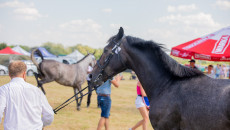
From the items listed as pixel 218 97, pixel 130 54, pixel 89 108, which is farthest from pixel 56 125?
pixel 218 97

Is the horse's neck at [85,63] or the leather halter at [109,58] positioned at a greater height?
the leather halter at [109,58]

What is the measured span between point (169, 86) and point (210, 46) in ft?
13.0

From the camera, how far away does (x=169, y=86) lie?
3.28 metres

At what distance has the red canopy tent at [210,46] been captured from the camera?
20.1ft

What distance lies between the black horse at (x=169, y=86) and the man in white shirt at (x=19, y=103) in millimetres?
1356

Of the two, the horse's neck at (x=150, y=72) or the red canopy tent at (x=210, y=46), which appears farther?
the red canopy tent at (x=210, y=46)

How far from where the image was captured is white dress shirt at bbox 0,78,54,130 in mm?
2565

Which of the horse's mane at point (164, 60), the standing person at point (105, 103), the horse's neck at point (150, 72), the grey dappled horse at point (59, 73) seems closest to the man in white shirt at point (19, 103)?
the horse's neck at point (150, 72)

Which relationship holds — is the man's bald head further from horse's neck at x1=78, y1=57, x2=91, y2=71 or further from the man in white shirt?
horse's neck at x1=78, y1=57, x2=91, y2=71

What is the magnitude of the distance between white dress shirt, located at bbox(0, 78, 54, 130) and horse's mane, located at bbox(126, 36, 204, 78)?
65.9 inches

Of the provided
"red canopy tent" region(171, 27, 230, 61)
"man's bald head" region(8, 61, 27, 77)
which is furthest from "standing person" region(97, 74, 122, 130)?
"man's bald head" region(8, 61, 27, 77)

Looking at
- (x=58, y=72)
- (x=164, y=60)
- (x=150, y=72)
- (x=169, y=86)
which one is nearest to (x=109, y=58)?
(x=150, y=72)

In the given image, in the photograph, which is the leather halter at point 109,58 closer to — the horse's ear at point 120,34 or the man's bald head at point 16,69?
the horse's ear at point 120,34

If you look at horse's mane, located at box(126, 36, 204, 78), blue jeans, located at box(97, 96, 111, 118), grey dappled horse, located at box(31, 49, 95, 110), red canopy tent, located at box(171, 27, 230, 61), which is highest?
horse's mane, located at box(126, 36, 204, 78)
